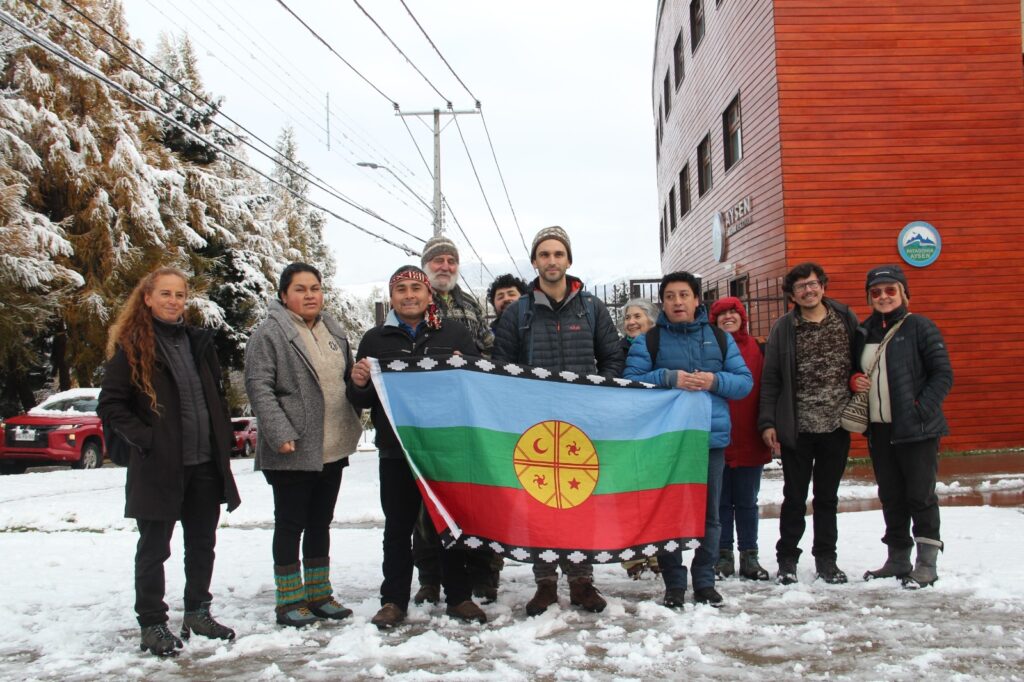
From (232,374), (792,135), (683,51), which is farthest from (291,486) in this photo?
(232,374)

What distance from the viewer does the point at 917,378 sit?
5512mm

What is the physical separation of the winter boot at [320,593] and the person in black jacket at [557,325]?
117 centimetres

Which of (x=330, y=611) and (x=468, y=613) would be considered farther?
(x=330, y=611)

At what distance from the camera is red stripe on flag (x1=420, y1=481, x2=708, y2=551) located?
474cm

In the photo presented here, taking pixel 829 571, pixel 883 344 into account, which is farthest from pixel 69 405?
pixel 883 344

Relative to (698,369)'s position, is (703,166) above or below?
above

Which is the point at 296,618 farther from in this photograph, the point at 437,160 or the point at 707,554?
the point at 437,160

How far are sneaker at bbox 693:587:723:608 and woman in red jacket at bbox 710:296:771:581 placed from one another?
0.83 metres

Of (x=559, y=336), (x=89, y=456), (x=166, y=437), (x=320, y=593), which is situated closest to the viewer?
(x=166, y=437)

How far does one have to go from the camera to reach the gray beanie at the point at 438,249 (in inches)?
229

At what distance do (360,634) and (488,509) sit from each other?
96 centimetres

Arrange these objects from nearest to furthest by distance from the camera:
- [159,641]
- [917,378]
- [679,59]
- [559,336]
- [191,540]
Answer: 1. [159,641]
2. [191,540]
3. [559,336]
4. [917,378]
5. [679,59]

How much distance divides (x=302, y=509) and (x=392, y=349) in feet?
3.53

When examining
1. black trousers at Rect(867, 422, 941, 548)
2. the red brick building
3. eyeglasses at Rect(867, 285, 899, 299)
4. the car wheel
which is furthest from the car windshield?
eyeglasses at Rect(867, 285, 899, 299)
